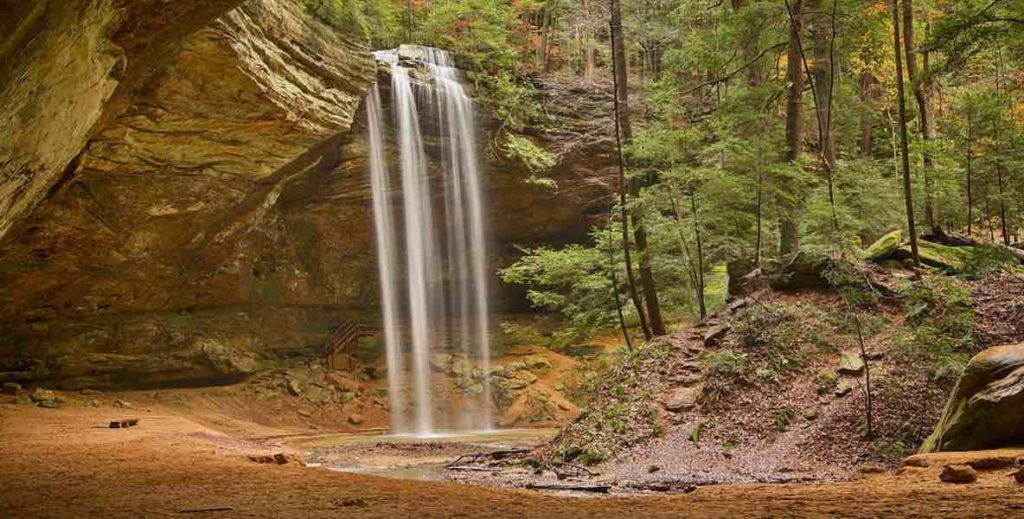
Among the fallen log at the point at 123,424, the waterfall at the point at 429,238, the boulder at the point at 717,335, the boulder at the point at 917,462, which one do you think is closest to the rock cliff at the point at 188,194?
the waterfall at the point at 429,238

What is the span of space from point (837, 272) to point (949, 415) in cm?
239

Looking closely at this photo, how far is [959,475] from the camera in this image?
4961mm

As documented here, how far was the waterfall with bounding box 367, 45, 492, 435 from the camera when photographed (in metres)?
20.9

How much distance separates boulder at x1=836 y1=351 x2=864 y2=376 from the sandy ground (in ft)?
10.4

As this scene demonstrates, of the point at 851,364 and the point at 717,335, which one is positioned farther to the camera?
the point at 717,335

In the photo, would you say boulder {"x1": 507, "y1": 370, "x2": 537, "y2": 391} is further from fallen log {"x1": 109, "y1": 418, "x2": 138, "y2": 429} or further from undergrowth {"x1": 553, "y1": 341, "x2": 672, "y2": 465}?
fallen log {"x1": 109, "y1": 418, "x2": 138, "y2": 429}

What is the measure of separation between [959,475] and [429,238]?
18449mm

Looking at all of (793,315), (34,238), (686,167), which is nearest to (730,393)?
(793,315)

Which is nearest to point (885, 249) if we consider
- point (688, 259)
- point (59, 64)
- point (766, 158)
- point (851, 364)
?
point (766, 158)

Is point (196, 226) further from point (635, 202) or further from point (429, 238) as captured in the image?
point (635, 202)

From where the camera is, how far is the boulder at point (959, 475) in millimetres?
4921

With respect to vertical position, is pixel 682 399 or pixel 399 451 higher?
pixel 682 399

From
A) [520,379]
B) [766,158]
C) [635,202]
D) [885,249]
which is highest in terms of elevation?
[766,158]

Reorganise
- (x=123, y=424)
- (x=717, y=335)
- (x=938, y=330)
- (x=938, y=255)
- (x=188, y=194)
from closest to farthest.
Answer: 1. (x=938, y=330)
2. (x=717, y=335)
3. (x=938, y=255)
4. (x=123, y=424)
5. (x=188, y=194)
